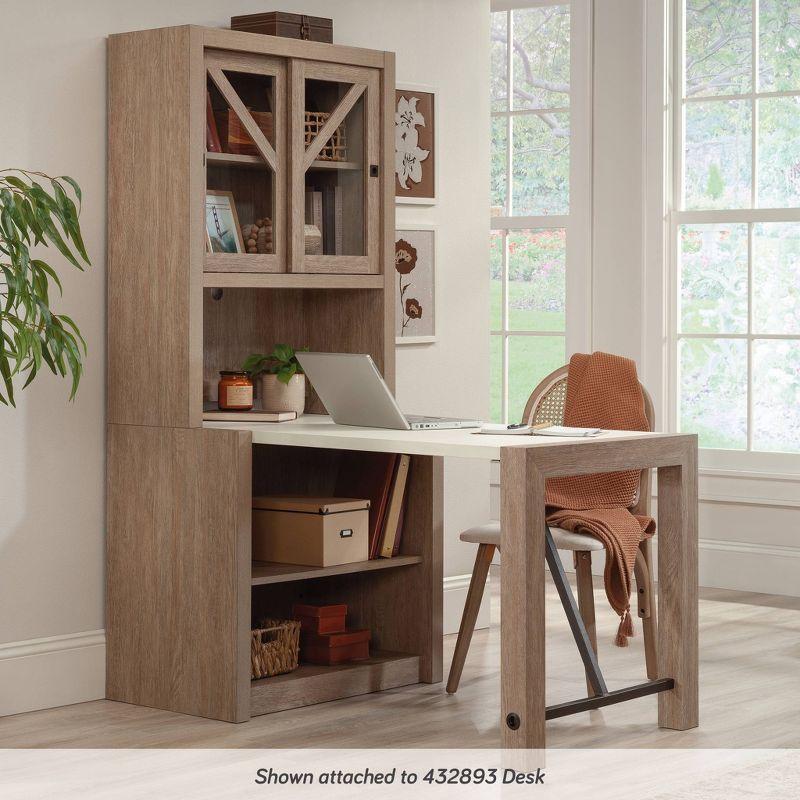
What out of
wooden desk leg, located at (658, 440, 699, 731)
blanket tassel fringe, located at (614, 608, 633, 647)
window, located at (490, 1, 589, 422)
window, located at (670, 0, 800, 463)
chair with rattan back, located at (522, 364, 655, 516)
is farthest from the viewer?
window, located at (490, 1, 589, 422)

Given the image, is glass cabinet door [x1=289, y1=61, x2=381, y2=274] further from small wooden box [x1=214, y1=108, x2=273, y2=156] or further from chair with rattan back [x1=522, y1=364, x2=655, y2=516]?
chair with rattan back [x1=522, y1=364, x2=655, y2=516]

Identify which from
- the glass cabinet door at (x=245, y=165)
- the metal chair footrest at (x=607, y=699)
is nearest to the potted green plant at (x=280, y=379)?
the glass cabinet door at (x=245, y=165)

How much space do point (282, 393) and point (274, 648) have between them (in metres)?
0.72

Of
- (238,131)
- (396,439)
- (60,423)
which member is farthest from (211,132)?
(396,439)

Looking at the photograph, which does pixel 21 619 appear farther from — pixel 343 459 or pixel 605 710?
pixel 605 710

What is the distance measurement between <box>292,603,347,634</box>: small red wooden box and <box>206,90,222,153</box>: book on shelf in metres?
1.34

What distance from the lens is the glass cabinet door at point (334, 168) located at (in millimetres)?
4039

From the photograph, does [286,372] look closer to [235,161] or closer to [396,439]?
[235,161]

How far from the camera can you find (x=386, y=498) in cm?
425

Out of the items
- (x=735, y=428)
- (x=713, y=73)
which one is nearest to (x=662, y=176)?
(x=713, y=73)

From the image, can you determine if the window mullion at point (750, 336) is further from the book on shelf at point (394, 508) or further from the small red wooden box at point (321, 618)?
the small red wooden box at point (321, 618)

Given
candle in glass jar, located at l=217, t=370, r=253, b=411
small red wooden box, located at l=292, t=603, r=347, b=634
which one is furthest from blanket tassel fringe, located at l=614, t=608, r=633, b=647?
candle in glass jar, located at l=217, t=370, r=253, b=411

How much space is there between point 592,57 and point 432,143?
1477 mm

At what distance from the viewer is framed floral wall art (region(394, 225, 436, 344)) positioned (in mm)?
4988
